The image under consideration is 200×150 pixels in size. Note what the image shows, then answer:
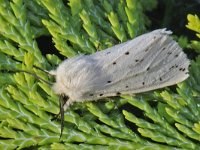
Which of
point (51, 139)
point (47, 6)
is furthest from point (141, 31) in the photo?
point (51, 139)

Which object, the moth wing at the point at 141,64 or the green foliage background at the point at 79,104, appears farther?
the moth wing at the point at 141,64

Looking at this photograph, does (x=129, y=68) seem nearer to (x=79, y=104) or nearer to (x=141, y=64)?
(x=141, y=64)

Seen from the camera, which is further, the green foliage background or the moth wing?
the moth wing

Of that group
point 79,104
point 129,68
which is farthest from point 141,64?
point 79,104

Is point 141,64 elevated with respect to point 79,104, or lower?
elevated
